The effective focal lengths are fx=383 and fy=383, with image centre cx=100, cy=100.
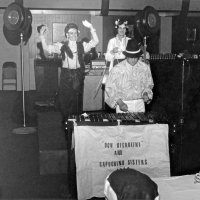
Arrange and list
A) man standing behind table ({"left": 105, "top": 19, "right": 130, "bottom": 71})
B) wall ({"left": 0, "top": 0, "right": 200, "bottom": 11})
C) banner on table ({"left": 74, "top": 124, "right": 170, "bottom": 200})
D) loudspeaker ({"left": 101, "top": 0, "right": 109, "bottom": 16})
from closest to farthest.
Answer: banner on table ({"left": 74, "top": 124, "right": 170, "bottom": 200}), man standing behind table ({"left": 105, "top": 19, "right": 130, "bottom": 71}), wall ({"left": 0, "top": 0, "right": 200, "bottom": 11}), loudspeaker ({"left": 101, "top": 0, "right": 109, "bottom": 16})

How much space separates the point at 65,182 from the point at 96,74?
13.5 feet

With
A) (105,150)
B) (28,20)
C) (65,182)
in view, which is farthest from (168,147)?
(28,20)

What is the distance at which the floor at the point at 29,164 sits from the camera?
437 centimetres

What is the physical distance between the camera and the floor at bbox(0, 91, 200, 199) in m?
4.37

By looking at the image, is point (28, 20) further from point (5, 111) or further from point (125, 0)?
point (125, 0)

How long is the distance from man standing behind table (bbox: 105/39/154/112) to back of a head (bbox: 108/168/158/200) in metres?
2.42

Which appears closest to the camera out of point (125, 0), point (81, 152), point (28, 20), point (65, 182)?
point (81, 152)

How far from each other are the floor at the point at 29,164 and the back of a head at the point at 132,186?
85.2 inches

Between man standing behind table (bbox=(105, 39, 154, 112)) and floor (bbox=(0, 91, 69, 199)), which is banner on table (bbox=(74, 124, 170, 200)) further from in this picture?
man standing behind table (bbox=(105, 39, 154, 112))

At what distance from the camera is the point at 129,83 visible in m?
4.73

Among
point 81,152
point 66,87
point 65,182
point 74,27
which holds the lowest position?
point 65,182

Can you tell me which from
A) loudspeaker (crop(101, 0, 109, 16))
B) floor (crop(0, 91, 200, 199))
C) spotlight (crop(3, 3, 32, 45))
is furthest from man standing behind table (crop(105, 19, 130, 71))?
loudspeaker (crop(101, 0, 109, 16))

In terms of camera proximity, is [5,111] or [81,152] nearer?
[81,152]

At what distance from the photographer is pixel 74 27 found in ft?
23.6
